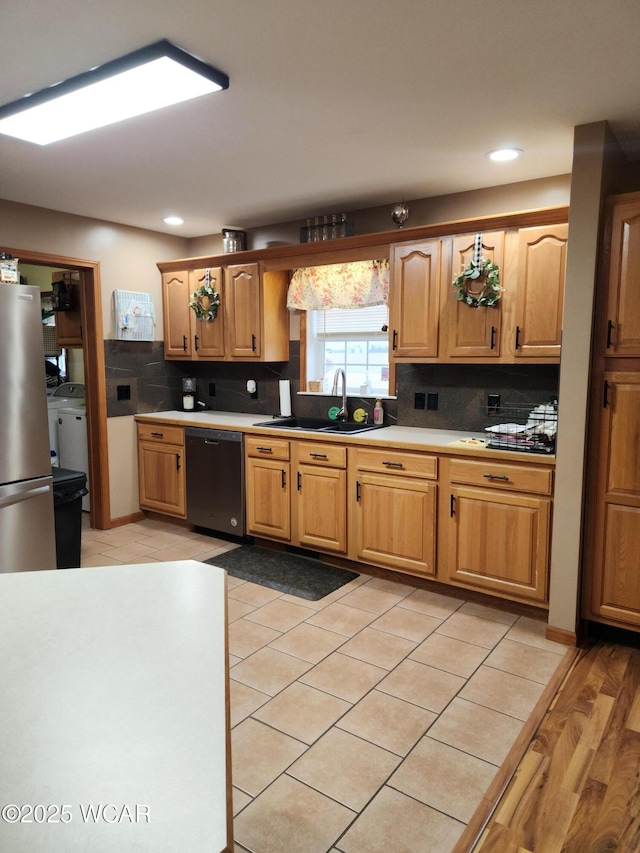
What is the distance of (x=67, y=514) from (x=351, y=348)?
2276mm

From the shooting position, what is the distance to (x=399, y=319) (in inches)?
143

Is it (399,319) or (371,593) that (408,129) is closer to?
(399,319)

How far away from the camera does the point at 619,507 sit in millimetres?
2729

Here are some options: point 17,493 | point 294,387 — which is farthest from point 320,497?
point 17,493

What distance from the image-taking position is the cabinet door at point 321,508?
3730 mm

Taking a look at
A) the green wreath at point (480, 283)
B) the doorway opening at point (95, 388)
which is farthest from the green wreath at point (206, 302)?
the green wreath at point (480, 283)

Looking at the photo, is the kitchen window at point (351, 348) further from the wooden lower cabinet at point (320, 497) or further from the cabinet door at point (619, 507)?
the cabinet door at point (619, 507)

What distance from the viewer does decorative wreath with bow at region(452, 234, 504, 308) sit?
127 inches

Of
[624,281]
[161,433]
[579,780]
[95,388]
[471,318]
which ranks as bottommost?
[579,780]

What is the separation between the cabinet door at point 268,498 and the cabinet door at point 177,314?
Answer: 1.34 meters

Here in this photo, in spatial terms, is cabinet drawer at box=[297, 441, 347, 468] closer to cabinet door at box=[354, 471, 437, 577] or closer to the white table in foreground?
cabinet door at box=[354, 471, 437, 577]

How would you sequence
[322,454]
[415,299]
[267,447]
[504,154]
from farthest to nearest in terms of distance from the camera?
[267,447] < [322,454] < [415,299] < [504,154]

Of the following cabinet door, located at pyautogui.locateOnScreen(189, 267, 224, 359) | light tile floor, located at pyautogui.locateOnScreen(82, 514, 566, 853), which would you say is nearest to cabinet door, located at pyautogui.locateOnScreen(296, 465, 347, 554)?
light tile floor, located at pyautogui.locateOnScreen(82, 514, 566, 853)

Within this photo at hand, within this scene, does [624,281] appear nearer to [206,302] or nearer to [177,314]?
[206,302]
